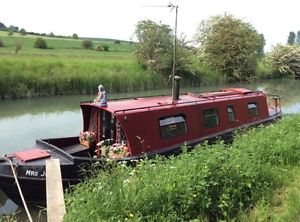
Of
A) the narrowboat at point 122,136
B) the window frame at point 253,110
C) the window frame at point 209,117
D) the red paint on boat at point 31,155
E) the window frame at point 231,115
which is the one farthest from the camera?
the window frame at point 253,110

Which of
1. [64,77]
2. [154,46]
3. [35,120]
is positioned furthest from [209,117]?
[154,46]

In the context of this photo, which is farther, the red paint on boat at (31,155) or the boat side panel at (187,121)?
the boat side panel at (187,121)

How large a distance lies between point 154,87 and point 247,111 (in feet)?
61.3

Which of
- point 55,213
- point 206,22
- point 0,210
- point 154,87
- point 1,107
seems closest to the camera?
point 55,213

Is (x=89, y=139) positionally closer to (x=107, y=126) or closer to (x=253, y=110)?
(x=107, y=126)

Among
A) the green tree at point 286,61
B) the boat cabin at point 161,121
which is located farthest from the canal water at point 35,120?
the green tree at point 286,61

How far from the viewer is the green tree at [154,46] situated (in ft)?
108

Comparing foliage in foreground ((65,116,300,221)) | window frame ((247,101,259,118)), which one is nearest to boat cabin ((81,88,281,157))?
window frame ((247,101,259,118))

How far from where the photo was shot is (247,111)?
12586 millimetres

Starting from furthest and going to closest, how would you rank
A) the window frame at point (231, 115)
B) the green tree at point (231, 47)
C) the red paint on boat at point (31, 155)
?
the green tree at point (231, 47) → the window frame at point (231, 115) → the red paint on boat at point (31, 155)

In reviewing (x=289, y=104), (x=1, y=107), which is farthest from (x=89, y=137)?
(x=289, y=104)

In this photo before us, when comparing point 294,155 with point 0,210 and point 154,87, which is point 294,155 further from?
point 154,87

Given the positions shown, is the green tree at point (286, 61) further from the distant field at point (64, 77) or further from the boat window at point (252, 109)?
the boat window at point (252, 109)

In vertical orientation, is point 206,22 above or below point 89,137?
above
